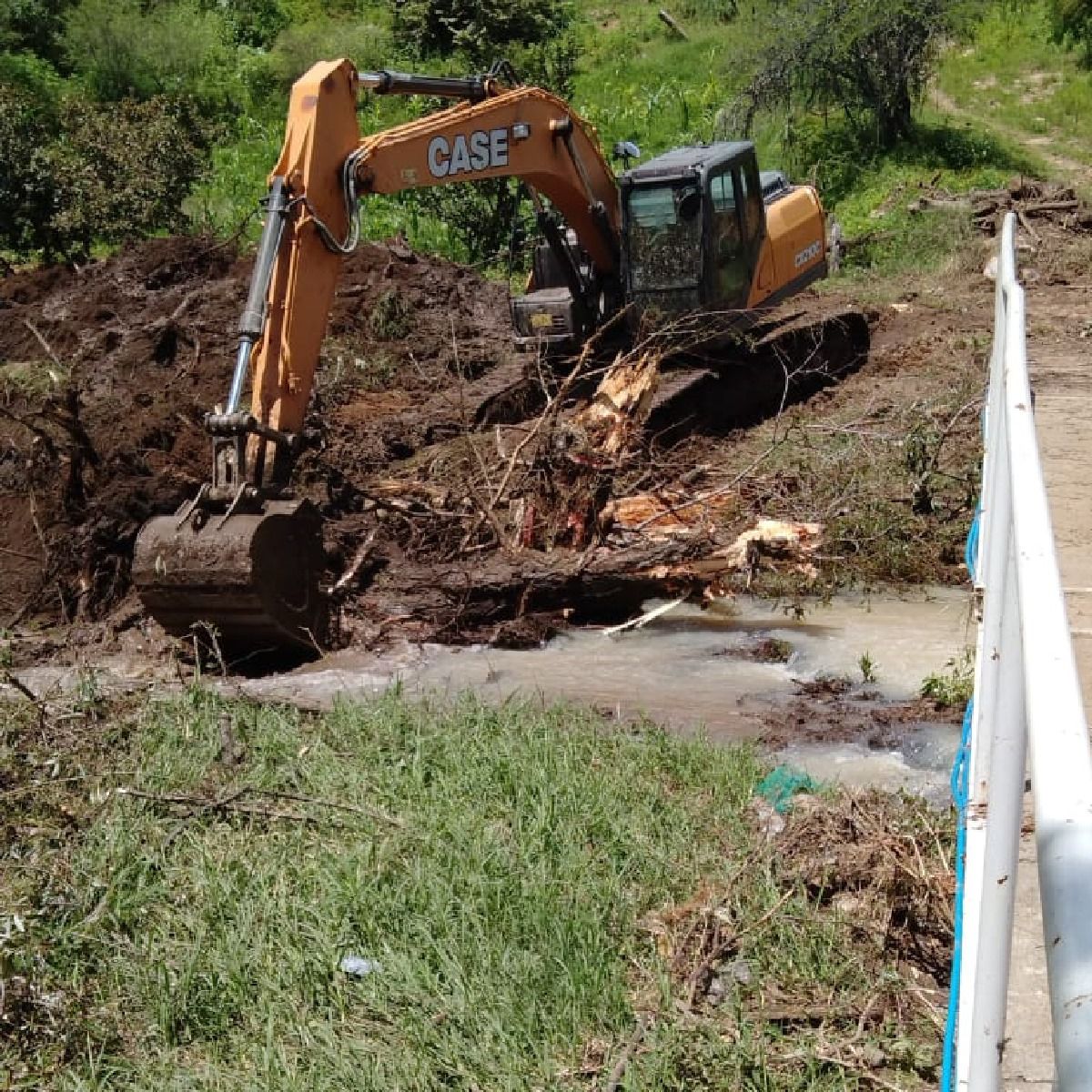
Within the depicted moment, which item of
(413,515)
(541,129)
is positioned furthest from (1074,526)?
(541,129)

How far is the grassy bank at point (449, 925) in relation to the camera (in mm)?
3740

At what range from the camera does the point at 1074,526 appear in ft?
21.1

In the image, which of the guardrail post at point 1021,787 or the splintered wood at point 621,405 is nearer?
the guardrail post at point 1021,787

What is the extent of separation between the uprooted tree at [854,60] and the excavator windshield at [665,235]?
46.3ft

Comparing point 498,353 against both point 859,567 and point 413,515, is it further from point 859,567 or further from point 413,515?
point 859,567

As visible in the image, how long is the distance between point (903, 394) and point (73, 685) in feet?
27.3

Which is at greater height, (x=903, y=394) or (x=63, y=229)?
(x=63, y=229)

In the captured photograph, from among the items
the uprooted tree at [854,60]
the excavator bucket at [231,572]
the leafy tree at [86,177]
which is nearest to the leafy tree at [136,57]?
the leafy tree at [86,177]

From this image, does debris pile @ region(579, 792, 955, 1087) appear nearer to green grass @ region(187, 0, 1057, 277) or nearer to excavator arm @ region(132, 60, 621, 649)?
excavator arm @ region(132, 60, 621, 649)

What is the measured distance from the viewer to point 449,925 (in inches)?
169

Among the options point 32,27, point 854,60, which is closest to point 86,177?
point 854,60

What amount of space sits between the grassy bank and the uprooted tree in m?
21.0

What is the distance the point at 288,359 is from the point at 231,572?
155 centimetres

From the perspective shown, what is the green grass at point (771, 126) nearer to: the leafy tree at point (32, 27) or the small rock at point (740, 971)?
the leafy tree at point (32, 27)
